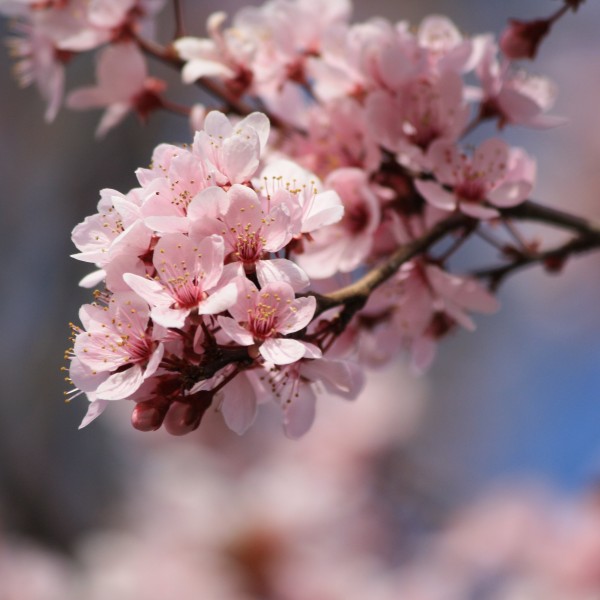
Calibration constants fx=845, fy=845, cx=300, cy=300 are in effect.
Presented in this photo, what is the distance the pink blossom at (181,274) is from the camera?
745 mm

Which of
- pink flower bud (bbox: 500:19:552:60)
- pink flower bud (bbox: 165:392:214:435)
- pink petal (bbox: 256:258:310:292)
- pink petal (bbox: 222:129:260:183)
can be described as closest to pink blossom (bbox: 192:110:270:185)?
pink petal (bbox: 222:129:260:183)

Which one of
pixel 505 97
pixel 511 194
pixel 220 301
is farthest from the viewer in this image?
pixel 505 97

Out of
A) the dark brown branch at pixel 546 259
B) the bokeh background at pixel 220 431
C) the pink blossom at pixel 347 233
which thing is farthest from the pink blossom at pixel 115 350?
the bokeh background at pixel 220 431

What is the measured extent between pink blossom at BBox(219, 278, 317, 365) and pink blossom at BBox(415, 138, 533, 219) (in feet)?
1.15

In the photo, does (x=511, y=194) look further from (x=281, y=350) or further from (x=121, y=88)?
(x=121, y=88)

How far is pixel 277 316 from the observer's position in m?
0.77

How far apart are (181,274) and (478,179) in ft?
1.59

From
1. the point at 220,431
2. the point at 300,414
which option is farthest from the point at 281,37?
the point at 220,431

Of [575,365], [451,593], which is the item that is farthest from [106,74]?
[575,365]

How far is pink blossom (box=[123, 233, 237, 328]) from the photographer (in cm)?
75

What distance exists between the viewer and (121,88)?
51.9 inches

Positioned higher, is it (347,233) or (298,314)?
(298,314)

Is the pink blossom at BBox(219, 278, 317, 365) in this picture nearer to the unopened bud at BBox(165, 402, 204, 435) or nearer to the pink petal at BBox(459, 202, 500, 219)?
the unopened bud at BBox(165, 402, 204, 435)

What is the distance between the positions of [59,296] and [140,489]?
117cm
